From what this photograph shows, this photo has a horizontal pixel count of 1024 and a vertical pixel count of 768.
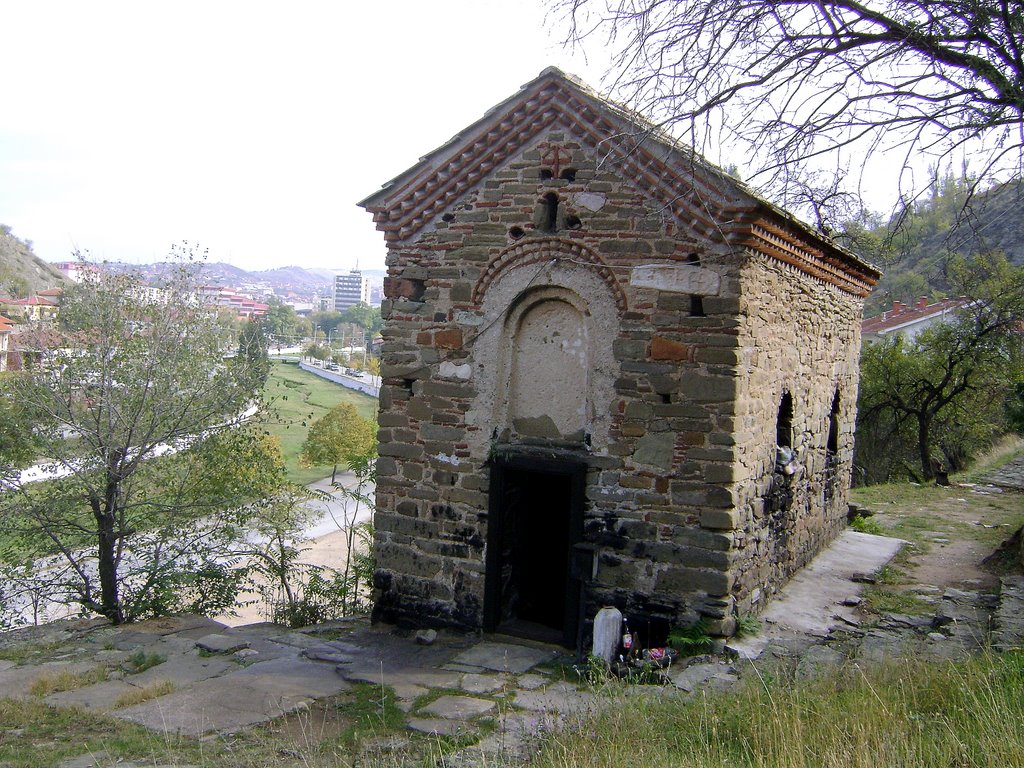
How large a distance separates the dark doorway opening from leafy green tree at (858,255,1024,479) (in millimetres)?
15494

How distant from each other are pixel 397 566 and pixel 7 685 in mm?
3887

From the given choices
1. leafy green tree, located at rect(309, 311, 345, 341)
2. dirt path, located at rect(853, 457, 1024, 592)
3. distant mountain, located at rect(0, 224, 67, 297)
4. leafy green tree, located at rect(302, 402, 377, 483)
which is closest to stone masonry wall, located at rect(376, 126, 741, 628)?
dirt path, located at rect(853, 457, 1024, 592)

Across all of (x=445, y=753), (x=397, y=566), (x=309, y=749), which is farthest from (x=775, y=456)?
(x=309, y=749)

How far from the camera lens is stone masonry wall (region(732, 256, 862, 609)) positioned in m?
8.05

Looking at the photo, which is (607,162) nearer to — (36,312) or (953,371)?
(36,312)

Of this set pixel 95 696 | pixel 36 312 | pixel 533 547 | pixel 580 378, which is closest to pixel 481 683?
pixel 533 547

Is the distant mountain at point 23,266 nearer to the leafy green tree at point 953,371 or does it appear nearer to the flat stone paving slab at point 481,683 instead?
the leafy green tree at point 953,371

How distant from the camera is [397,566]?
9.01 meters

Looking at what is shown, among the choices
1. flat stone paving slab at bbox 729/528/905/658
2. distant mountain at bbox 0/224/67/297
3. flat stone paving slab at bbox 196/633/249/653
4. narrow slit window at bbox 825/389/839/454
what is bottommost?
flat stone paving slab at bbox 196/633/249/653

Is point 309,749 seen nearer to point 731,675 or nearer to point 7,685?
point 731,675

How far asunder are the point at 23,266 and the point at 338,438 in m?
66.4

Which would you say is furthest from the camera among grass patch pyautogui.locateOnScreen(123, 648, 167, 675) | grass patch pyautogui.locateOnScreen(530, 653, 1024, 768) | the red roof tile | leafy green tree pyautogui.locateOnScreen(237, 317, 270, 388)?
the red roof tile

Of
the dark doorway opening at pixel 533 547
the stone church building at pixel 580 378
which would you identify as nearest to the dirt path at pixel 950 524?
the stone church building at pixel 580 378

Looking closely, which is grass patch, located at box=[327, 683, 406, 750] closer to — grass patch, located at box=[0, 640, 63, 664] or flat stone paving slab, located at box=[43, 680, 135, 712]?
flat stone paving slab, located at box=[43, 680, 135, 712]
